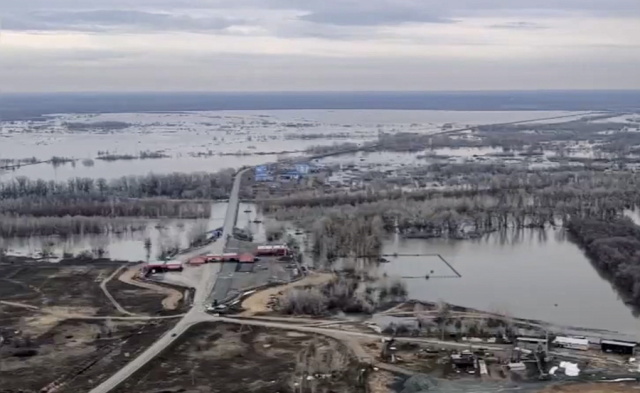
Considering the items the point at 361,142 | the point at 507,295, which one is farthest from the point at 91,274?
the point at 361,142

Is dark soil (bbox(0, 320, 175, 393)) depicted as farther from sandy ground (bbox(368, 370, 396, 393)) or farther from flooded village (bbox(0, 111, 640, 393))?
sandy ground (bbox(368, 370, 396, 393))

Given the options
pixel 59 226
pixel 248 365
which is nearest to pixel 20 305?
pixel 248 365

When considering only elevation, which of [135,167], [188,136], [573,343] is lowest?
[573,343]

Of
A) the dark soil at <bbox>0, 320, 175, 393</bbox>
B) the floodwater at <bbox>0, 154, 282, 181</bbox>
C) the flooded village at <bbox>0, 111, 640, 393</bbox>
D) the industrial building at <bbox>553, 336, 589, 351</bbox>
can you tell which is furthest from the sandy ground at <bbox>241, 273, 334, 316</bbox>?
the floodwater at <bbox>0, 154, 282, 181</bbox>

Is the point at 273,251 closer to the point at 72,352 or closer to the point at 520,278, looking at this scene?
the point at 520,278

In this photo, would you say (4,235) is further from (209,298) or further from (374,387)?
(374,387)
